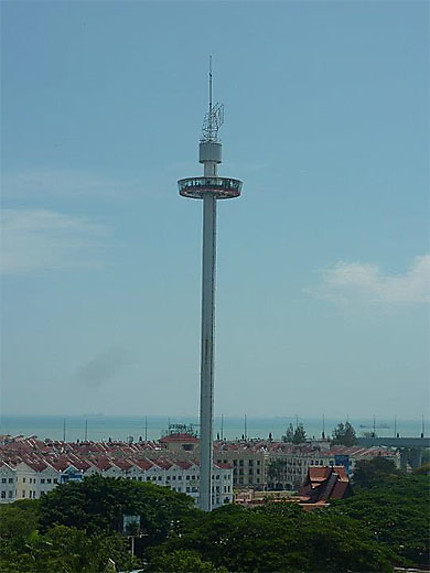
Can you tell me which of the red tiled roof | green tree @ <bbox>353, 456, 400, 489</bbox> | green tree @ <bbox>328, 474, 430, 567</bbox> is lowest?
green tree @ <bbox>328, 474, 430, 567</bbox>

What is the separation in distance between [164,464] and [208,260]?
17.2 m

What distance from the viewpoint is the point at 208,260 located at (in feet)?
134

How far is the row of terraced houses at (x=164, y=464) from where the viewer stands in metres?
49.0

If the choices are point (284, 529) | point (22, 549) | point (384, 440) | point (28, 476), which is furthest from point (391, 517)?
point (384, 440)

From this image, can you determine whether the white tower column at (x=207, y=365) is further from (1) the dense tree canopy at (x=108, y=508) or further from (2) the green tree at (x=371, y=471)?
(2) the green tree at (x=371, y=471)

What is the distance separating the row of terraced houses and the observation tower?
2.68 m

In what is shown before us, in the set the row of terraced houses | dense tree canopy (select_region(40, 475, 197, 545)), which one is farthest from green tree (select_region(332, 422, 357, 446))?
dense tree canopy (select_region(40, 475, 197, 545))

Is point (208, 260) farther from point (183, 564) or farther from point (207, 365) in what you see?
point (183, 564)

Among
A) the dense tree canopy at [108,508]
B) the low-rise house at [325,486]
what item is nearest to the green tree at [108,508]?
the dense tree canopy at [108,508]

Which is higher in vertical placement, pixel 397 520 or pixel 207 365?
pixel 207 365

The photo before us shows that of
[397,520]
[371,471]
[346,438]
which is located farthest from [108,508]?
[346,438]

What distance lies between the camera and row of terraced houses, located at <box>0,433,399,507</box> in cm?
4897

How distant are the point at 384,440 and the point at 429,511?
194 ft

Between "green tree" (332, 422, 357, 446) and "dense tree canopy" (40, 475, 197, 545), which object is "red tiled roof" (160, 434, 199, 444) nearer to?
"green tree" (332, 422, 357, 446)
